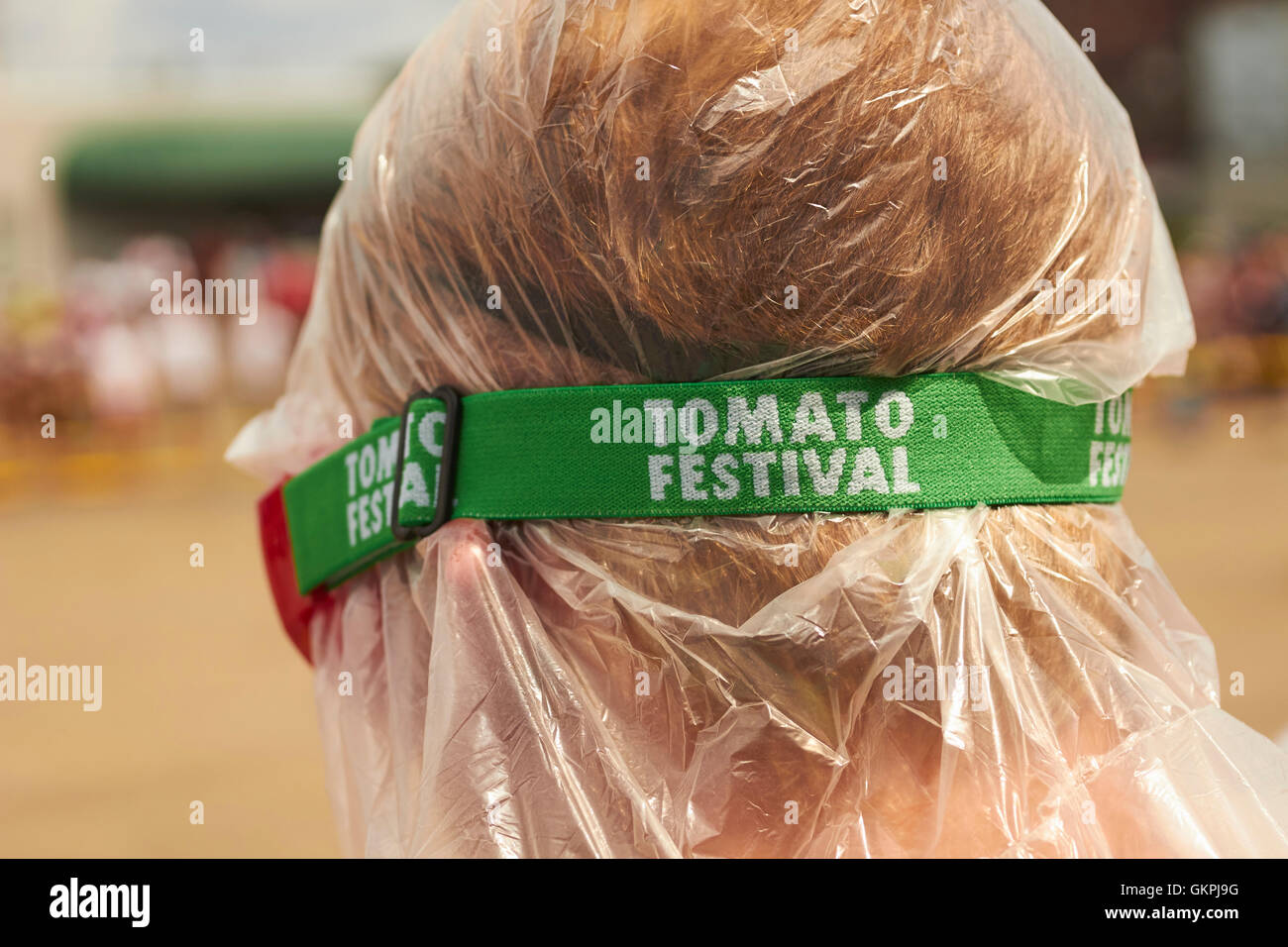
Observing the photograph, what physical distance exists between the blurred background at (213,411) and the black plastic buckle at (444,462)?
48.8 inches

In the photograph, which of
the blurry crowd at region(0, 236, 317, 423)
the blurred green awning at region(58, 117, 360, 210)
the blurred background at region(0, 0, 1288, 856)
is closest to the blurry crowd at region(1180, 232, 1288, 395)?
the blurred background at region(0, 0, 1288, 856)

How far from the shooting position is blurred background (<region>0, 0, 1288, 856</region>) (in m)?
4.43

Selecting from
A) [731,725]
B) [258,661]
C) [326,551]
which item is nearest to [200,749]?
[258,661]

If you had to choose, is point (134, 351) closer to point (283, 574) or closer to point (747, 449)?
point (283, 574)

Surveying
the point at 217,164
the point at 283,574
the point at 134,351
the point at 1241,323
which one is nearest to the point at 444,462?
the point at 283,574

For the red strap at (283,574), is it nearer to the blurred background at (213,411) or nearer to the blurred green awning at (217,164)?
the blurred background at (213,411)

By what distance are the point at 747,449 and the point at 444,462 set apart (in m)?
0.25

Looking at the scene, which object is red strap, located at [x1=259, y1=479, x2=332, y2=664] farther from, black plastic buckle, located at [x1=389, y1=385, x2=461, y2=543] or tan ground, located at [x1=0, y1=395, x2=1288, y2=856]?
tan ground, located at [x1=0, y1=395, x2=1288, y2=856]

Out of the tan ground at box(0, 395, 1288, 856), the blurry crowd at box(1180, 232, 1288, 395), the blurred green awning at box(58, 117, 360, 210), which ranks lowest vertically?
the tan ground at box(0, 395, 1288, 856)

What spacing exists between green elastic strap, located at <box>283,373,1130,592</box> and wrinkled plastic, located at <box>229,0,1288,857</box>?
17 mm

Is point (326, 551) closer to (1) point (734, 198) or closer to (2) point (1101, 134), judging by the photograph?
(1) point (734, 198)

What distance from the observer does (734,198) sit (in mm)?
858

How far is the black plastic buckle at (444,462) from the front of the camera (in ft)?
3.22

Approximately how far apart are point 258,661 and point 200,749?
932 mm
